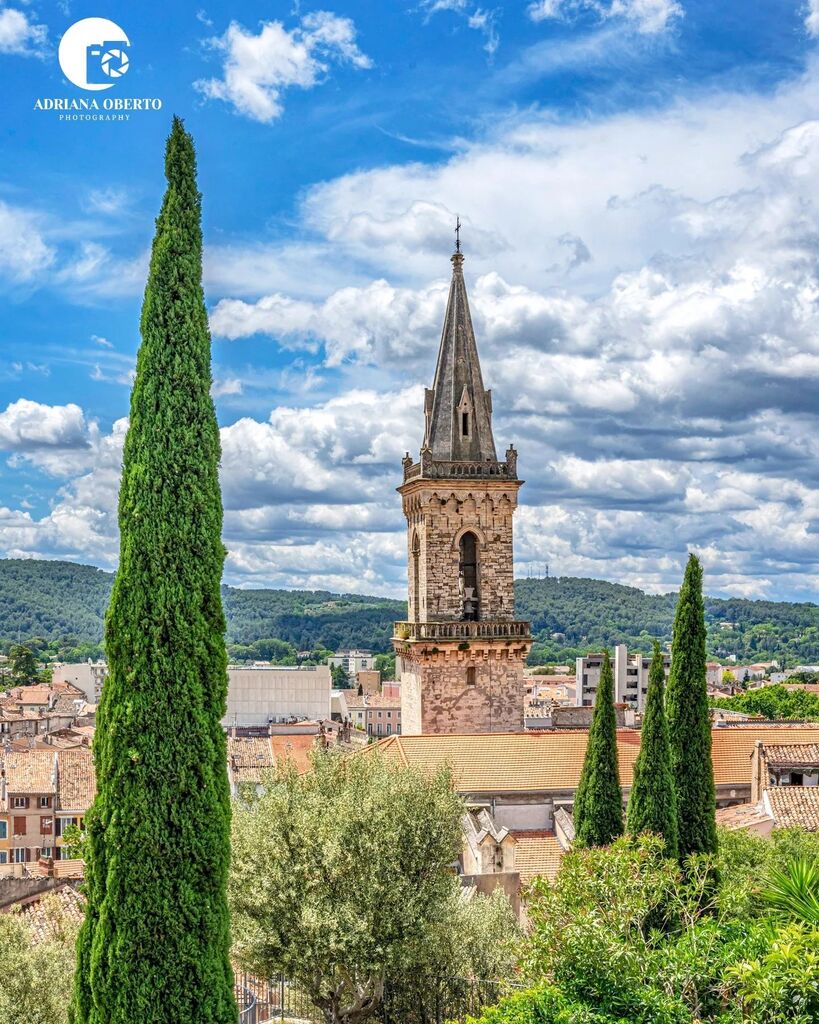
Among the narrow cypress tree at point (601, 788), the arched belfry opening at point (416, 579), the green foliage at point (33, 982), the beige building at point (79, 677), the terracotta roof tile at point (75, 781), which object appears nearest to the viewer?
the green foliage at point (33, 982)

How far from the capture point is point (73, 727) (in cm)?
8719

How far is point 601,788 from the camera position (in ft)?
71.6

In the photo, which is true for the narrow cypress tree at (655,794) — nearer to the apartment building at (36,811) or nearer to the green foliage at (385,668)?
the apartment building at (36,811)

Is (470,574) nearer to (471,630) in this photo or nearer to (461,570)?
(461,570)

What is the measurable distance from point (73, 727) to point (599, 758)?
2901 inches

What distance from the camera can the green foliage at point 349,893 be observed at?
14359 mm

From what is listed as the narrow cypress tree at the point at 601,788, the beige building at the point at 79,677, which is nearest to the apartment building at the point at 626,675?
the beige building at the point at 79,677

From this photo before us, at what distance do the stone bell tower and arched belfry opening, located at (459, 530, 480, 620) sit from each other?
1.2 inches


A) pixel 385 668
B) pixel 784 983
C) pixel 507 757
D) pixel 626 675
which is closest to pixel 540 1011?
pixel 784 983

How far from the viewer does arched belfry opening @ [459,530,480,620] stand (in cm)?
3181

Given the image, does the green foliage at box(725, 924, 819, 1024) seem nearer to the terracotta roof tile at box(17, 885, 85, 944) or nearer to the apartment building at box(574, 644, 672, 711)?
the terracotta roof tile at box(17, 885, 85, 944)

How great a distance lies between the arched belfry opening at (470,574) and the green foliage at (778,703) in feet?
210

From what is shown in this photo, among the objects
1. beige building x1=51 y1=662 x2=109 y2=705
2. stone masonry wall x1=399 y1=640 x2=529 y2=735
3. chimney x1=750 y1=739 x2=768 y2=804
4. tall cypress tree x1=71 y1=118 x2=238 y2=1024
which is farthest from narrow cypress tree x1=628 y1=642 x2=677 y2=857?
beige building x1=51 y1=662 x2=109 y2=705

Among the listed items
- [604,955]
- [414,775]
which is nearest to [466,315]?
[414,775]
